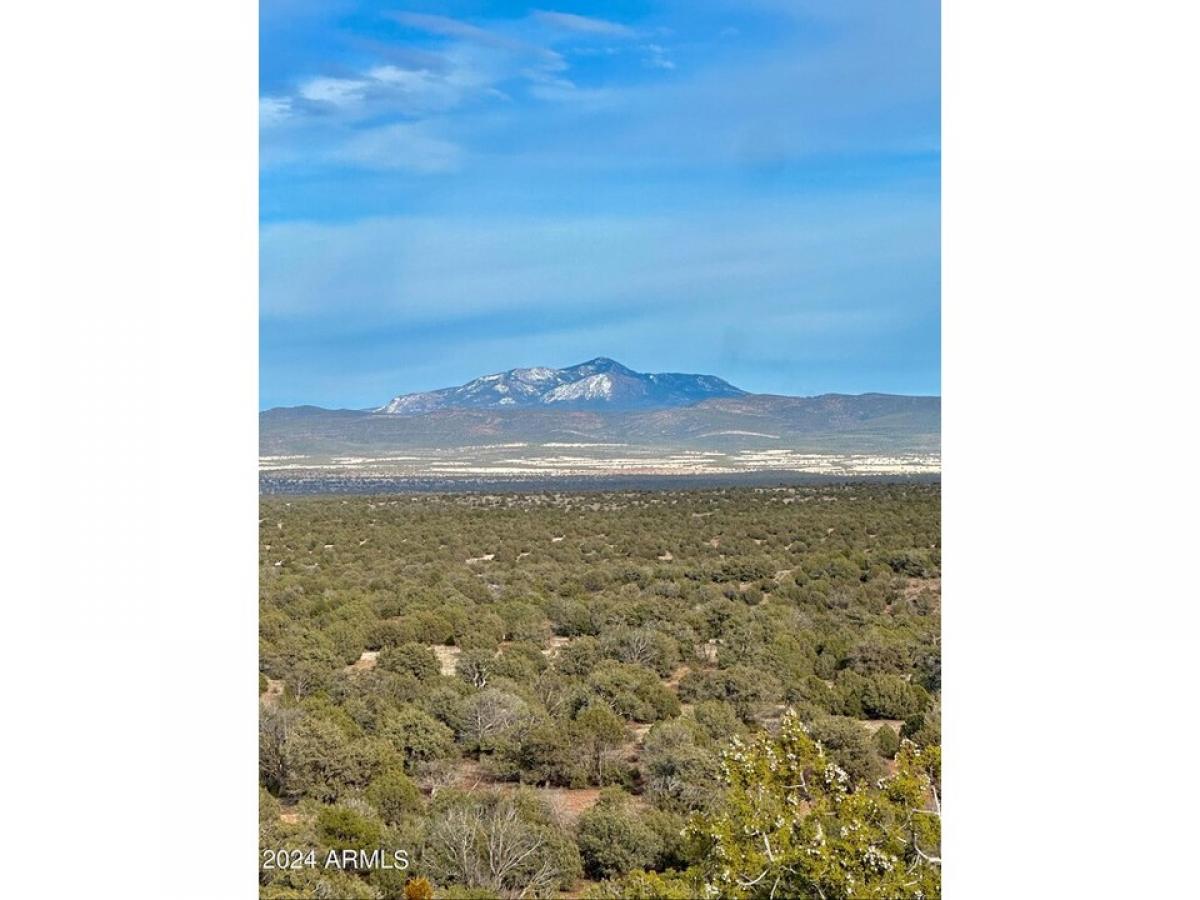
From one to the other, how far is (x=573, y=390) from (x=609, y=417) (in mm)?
1280

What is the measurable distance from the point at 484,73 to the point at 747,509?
9.31 metres

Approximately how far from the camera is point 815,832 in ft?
19.4

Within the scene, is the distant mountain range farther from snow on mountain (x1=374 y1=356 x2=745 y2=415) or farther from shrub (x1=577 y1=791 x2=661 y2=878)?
shrub (x1=577 y1=791 x2=661 y2=878)

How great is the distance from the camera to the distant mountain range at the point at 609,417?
348 inches

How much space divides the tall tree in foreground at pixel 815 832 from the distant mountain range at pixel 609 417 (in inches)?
104

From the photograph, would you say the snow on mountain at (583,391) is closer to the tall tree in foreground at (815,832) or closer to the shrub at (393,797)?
the shrub at (393,797)

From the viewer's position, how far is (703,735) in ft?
26.4

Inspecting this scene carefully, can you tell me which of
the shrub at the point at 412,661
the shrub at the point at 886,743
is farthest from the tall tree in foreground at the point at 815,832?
the shrub at the point at 412,661

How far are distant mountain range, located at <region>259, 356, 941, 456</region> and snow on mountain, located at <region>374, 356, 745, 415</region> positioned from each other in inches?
0.4

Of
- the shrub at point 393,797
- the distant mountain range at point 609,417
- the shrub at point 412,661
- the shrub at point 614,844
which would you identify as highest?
the distant mountain range at point 609,417
